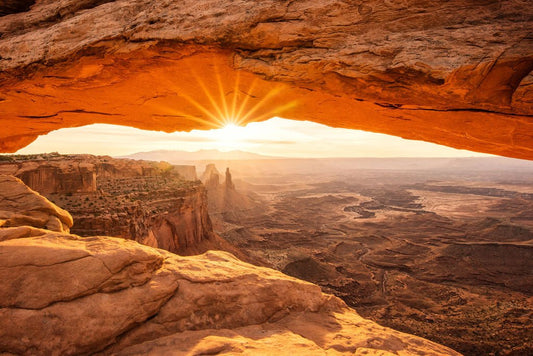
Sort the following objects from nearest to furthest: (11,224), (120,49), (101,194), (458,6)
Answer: (458,6)
(11,224)
(120,49)
(101,194)

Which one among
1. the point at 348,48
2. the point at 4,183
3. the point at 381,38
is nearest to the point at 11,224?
the point at 4,183

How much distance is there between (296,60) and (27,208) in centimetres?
690

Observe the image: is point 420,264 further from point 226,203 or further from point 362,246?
point 226,203

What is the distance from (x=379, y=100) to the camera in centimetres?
586

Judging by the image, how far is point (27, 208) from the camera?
6105 millimetres

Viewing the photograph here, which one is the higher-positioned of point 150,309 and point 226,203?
point 150,309

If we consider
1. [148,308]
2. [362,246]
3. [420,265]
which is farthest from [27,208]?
[362,246]

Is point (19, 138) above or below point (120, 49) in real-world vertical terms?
below

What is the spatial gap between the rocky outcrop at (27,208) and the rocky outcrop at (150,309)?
1.57 meters

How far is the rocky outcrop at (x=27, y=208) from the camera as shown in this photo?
574 centimetres

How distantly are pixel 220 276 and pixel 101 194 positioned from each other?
17.5 metres

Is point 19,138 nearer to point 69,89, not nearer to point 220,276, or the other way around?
point 69,89

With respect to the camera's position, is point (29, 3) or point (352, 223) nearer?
point (29, 3)

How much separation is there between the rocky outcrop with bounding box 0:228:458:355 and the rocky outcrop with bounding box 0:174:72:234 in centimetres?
157
